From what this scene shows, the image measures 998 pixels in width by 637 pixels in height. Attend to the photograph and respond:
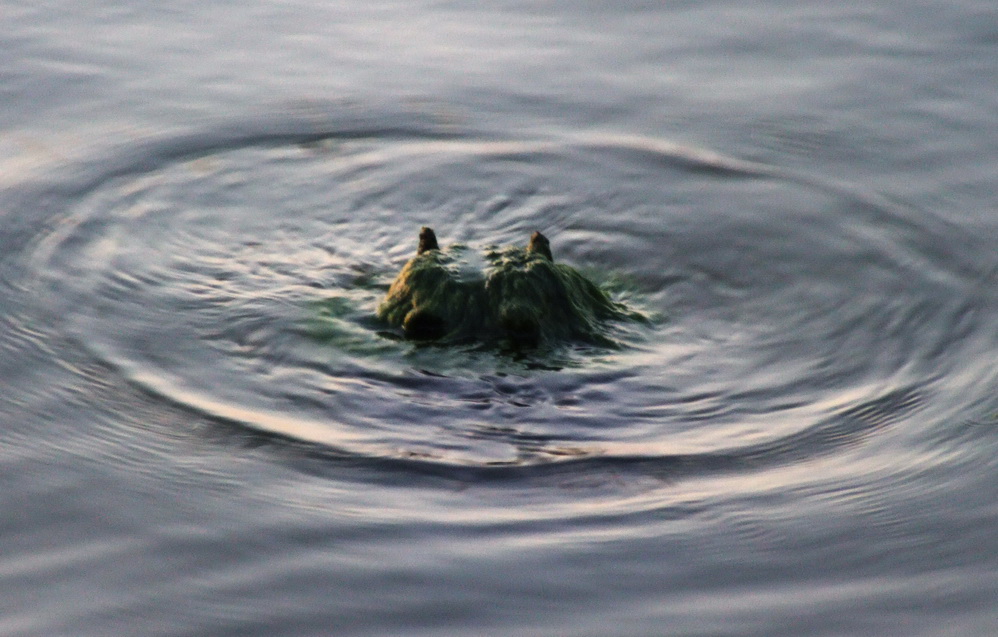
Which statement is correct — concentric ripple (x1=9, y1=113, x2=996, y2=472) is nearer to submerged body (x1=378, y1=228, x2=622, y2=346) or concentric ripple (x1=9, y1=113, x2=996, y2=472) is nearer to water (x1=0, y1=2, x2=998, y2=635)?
water (x1=0, y1=2, x2=998, y2=635)

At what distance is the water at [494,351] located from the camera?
4.28 metres

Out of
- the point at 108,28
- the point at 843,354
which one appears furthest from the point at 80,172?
the point at 843,354

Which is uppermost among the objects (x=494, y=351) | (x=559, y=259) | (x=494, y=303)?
(x=559, y=259)

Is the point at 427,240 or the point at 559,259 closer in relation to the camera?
the point at 427,240

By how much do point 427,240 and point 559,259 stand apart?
2.81 feet

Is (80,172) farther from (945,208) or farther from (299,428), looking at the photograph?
(945,208)

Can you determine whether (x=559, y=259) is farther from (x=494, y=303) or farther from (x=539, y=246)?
(x=494, y=303)

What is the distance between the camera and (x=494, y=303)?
6.01 meters

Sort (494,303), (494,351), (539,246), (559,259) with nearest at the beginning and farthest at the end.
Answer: (494,351) < (494,303) < (539,246) < (559,259)

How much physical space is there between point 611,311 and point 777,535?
1.97 m

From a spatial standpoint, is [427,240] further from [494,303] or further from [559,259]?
[559,259]

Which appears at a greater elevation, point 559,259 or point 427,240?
point 559,259

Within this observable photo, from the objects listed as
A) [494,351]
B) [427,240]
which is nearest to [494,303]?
[494,351]

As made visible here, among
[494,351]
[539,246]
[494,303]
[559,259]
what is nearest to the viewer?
[494,351]
